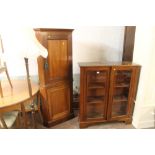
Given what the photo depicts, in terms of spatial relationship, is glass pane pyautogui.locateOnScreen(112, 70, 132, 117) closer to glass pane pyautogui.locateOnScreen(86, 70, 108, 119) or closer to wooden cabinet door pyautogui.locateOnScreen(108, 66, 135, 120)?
wooden cabinet door pyautogui.locateOnScreen(108, 66, 135, 120)

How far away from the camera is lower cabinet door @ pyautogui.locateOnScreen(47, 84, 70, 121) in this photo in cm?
195

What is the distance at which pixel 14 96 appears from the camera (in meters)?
1.50

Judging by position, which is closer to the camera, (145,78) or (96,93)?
(145,78)

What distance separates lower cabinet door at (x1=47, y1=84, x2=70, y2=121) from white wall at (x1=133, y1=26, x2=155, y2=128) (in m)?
1.06

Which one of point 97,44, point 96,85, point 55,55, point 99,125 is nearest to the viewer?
point 55,55

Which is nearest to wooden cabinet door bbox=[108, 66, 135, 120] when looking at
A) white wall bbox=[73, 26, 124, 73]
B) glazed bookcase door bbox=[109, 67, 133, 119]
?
glazed bookcase door bbox=[109, 67, 133, 119]

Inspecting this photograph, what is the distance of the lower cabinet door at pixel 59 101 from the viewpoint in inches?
76.7

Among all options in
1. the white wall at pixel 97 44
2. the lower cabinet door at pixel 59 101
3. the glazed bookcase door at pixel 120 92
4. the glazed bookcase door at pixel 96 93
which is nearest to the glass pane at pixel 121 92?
the glazed bookcase door at pixel 120 92

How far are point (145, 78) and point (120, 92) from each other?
1.44ft

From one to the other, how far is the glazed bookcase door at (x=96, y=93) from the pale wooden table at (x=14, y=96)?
0.73 meters

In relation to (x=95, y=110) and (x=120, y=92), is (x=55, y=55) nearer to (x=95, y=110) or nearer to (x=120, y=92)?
(x=95, y=110)

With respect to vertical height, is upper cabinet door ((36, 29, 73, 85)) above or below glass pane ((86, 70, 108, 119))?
above

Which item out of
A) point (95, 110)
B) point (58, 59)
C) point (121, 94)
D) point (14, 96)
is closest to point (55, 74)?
point (58, 59)

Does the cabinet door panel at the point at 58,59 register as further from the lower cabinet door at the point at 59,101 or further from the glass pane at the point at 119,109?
the glass pane at the point at 119,109
